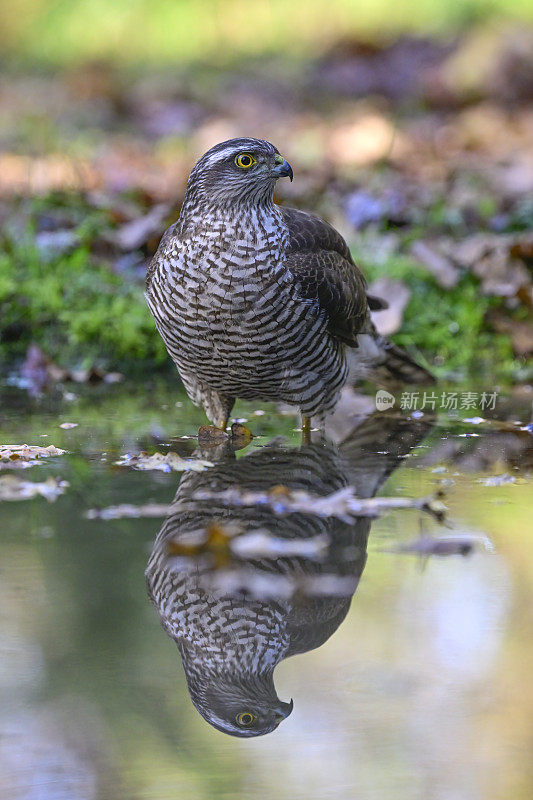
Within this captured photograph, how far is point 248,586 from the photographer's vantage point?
110 inches

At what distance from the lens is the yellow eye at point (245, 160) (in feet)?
14.2

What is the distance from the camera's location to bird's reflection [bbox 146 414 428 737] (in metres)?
2.38

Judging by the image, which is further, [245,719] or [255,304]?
[255,304]

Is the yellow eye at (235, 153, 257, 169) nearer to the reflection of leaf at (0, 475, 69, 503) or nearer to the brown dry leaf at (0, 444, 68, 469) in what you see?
the brown dry leaf at (0, 444, 68, 469)

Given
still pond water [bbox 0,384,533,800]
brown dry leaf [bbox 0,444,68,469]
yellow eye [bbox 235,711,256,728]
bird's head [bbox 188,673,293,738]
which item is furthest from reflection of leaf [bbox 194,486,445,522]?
yellow eye [bbox 235,711,256,728]

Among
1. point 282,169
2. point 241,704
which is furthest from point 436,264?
point 241,704

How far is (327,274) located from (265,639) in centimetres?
221

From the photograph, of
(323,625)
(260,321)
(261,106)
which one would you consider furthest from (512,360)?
(261,106)

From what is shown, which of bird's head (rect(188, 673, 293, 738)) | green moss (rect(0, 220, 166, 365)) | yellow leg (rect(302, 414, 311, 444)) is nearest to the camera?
bird's head (rect(188, 673, 293, 738))

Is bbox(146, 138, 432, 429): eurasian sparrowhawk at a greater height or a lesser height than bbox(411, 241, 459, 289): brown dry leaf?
greater

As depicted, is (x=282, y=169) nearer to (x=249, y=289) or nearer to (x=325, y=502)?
(x=249, y=289)

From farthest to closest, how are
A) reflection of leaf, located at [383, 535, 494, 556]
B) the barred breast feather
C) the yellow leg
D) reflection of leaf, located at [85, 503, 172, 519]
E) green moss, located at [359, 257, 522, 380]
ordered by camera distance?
green moss, located at [359, 257, 522, 380] → the yellow leg → the barred breast feather → reflection of leaf, located at [85, 503, 172, 519] → reflection of leaf, located at [383, 535, 494, 556]

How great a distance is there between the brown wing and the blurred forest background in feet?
4.46

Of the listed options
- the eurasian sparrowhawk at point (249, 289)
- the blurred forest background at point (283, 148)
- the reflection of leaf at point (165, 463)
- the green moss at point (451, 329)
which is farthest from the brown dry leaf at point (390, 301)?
the reflection of leaf at point (165, 463)
